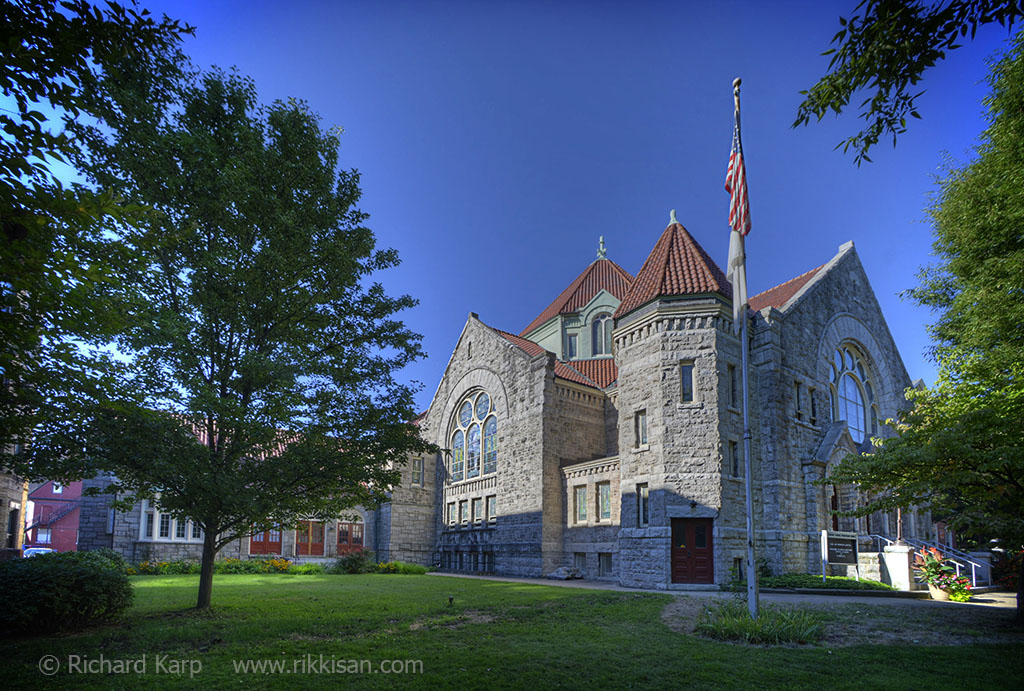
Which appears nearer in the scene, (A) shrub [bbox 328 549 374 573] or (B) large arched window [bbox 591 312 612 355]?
(A) shrub [bbox 328 549 374 573]

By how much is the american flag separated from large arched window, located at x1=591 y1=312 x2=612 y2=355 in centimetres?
2363

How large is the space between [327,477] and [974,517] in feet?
43.1

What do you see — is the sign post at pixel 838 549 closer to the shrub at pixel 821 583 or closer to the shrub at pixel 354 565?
the shrub at pixel 821 583

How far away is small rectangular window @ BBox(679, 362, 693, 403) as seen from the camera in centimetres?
2227

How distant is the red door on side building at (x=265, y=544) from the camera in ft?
106

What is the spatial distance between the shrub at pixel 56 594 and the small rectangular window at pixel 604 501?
18.6m

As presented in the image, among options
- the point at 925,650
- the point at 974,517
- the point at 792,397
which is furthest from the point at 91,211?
the point at 792,397

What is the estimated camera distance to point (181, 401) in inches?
442

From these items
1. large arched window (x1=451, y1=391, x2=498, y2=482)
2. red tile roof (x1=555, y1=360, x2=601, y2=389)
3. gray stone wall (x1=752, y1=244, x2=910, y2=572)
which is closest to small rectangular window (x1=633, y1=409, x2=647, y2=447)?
gray stone wall (x1=752, y1=244, x2=910, y2=572)

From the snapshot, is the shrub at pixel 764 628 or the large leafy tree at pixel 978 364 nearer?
the shrub at pixel 764 628

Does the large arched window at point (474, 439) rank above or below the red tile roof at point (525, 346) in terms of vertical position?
below

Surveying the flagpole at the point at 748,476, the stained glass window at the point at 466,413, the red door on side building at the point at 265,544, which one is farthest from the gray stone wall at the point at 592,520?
the red door on side building at the point at 265,544

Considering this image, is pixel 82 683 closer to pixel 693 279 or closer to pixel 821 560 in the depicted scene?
pixel 693 279

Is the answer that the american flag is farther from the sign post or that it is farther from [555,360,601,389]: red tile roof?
[555,360,601,389]: red tile roof
